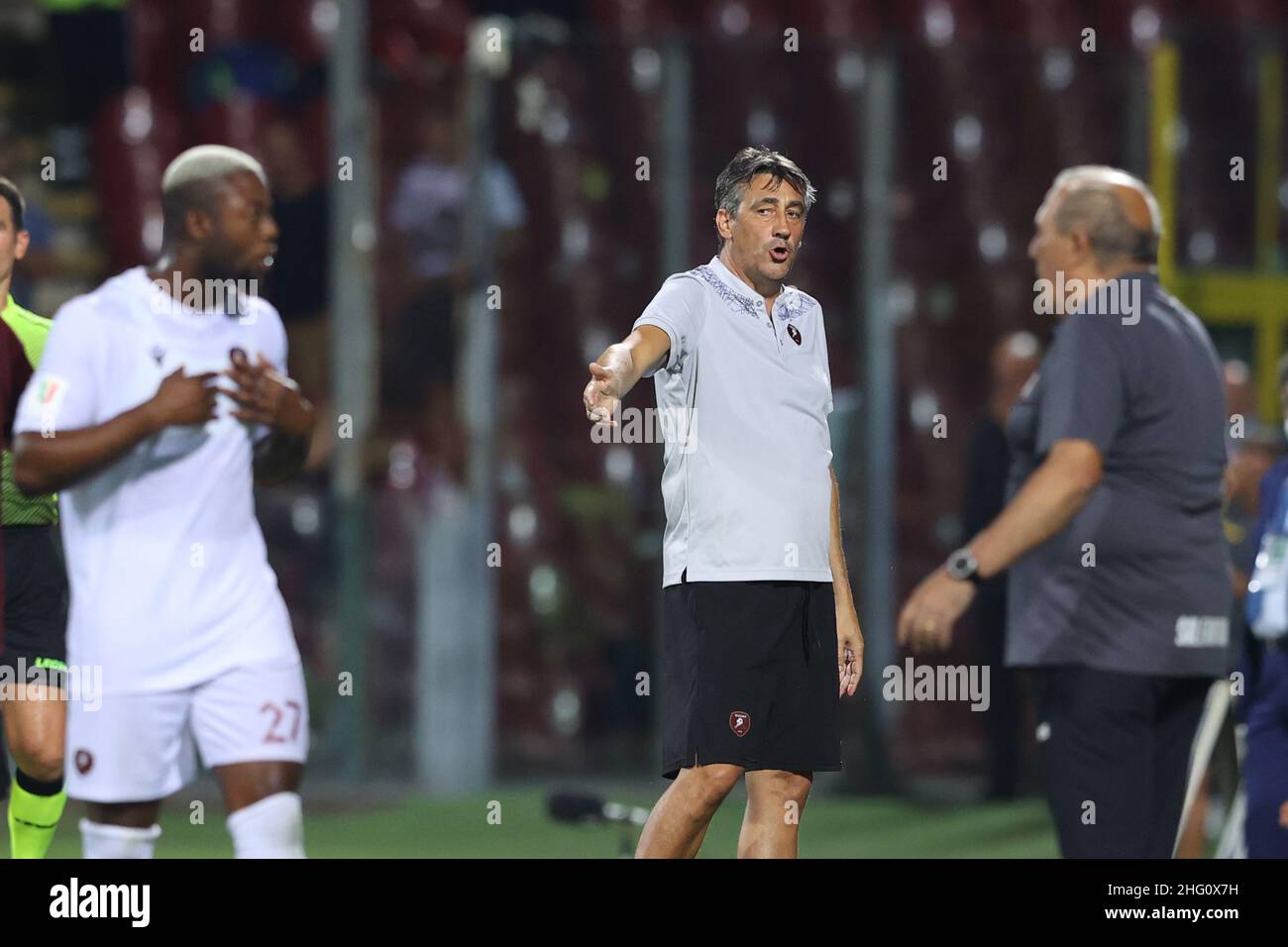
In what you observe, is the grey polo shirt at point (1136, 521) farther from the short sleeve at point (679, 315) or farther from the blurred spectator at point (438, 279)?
the blurred spectator at point (438, 279)

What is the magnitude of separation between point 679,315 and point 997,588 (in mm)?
5882

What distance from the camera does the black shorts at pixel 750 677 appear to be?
514cm

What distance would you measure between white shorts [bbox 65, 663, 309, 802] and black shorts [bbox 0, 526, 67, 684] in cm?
87

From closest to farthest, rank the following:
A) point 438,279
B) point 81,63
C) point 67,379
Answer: point 67,379, point 438,279, point 81,63

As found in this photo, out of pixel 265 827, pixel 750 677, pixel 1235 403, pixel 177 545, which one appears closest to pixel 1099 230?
pixel 750 677

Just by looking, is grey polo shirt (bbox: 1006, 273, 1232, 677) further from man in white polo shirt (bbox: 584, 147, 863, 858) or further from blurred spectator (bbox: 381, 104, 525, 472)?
blurred spectator (bbox: 381, 104, 525, 472)

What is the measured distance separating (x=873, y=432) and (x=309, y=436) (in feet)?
22.3

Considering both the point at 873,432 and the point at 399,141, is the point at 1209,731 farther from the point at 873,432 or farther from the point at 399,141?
the point at 399,141

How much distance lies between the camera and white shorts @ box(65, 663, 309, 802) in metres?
5.14

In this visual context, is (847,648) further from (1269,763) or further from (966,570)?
(1269,763)

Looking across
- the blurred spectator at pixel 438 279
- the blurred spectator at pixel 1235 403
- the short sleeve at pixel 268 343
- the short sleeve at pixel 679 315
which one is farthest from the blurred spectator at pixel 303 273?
the short sleeve at pixel 679 315

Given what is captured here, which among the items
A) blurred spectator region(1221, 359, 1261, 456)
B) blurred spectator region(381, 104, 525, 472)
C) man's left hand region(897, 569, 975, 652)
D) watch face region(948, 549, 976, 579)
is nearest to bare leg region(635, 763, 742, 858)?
man's left hand region(897, 569, 975, 652)

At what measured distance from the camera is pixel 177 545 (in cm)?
513

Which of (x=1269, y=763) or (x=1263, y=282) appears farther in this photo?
(x=1263, y=282)
